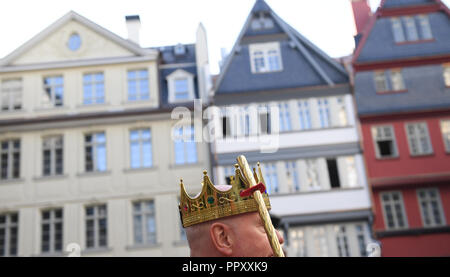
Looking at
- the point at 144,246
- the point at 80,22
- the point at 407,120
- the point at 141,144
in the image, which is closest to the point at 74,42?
the point at 80,22

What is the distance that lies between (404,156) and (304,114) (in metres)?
2.73

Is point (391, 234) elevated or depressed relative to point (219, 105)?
depressed

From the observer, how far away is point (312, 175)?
1216 cm

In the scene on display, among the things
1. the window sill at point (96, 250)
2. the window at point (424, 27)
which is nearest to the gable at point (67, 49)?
the window sill at point (96, 250)

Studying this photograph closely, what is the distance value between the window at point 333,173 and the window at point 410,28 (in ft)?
13.5

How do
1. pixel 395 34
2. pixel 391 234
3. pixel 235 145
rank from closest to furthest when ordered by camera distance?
pixel 391 234, pixel 235 145, pixel 395 34

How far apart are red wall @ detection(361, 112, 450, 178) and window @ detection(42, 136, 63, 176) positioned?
800 centimetres

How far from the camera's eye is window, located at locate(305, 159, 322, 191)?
12.0 meters

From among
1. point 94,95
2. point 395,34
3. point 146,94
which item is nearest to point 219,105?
point 146,94

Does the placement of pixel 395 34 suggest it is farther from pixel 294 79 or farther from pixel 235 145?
pixel 235 145

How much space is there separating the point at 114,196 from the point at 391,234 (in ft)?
22.7

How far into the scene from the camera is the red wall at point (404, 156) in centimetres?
1203

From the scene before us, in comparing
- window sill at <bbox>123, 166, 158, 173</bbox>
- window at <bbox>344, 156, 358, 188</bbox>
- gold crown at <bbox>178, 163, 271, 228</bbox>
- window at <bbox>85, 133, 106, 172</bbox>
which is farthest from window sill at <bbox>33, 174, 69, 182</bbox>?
gold crown at <bbox>178, 163, 271, 228</bbox>

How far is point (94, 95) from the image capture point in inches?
517
